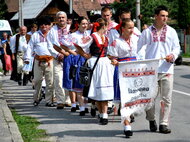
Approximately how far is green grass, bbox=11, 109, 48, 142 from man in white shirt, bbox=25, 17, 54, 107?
5.42ft

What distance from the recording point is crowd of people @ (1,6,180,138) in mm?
9273

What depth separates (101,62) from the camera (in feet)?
34.0

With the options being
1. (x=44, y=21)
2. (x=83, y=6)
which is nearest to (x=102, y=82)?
(x=44, y=21)

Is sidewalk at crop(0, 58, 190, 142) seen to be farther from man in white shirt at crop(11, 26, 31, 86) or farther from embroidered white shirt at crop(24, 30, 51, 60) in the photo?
man in white shirt at crop(11, 26, 31, 86)

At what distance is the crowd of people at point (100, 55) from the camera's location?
30.4 ft

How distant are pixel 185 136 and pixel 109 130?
1255mm

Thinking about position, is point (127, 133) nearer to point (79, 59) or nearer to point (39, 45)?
point (79, 59)

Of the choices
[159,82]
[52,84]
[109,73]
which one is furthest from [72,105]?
[159,82]

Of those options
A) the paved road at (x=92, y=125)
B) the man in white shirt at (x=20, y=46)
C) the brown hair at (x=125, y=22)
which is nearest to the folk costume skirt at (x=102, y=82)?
the paved road at (x=92, y=125)

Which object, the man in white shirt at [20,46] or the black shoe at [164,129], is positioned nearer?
the black shoe at [164,129]

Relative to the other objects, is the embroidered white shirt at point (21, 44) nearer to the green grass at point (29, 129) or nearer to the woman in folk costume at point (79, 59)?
the woman in folk costume at point (79, 59)

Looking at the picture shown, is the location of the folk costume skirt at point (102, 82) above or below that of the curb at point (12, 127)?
above

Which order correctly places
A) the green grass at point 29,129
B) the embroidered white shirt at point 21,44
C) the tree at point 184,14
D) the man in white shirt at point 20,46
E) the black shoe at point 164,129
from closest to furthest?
the green grass at point 29,129
the black shoe at point 164,129
the man in white shirt at point 20,46
the embroidered white shirt at point 21,44
the tree at point 184,14

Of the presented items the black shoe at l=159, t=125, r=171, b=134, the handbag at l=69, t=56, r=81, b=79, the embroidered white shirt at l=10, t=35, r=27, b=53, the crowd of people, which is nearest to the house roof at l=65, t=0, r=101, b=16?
the embroidered white shirt at l=10, t=35, r=27, b=53
